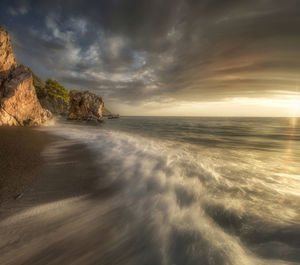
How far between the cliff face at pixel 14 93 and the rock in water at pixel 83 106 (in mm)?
22846

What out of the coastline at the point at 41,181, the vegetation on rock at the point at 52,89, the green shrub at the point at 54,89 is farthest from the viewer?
the green shrub at the point at 54,89

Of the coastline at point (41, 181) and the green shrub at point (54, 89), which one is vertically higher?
the green shrub at point (54, 89)

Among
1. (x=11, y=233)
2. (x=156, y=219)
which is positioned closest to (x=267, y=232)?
(x=156, y=219)

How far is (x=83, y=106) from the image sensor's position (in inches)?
1599

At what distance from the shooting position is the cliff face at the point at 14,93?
13.8 meters

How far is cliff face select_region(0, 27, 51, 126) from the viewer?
1385cm

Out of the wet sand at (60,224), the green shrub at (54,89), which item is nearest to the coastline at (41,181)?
the wet sand at (60,224)

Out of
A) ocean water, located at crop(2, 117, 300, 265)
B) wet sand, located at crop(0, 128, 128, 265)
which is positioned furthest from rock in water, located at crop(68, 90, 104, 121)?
ocean water, located at crop(2, 117, 300, 265)

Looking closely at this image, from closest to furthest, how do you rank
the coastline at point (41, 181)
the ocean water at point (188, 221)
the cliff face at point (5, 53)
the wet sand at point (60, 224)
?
the wet sand at point (60, 224) < the ocean water at point (188, 221) < the coastline at point (41, 181) < the cliff face at point (5, 53)

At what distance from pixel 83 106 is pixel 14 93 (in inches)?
1070

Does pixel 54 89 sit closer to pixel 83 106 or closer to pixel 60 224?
pixel 83 106

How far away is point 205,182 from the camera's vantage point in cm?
455

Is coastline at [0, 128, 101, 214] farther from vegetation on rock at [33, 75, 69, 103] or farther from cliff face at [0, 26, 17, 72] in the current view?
vegetation on rock at [33, 75, 69, 103]

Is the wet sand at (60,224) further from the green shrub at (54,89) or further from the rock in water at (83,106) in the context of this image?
the green shrub at (54,89)
